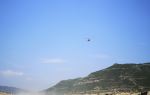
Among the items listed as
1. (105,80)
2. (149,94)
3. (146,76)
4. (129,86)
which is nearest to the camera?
(149,94)

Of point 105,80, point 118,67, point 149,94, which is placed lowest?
point 149,94

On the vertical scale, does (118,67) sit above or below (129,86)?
above

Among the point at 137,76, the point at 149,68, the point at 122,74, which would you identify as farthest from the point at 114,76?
the point at 149,68

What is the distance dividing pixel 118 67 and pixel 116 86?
148 ft

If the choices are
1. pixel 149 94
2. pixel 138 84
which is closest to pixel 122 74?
pixel 138 84

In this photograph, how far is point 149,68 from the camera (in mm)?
164625

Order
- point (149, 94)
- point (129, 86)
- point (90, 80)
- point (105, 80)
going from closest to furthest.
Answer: point (149, 94)
point (129, 86)
point (105, 80)
point (90, 80)

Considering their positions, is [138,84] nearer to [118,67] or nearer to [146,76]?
[146,76]

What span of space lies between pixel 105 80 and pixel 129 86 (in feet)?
94.9

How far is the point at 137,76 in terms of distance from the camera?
14950 centimetres

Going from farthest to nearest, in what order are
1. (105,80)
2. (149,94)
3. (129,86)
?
(105,80)
(129,86)
(149,94)

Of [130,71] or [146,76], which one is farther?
[130,71]

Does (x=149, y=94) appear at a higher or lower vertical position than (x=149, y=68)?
lower

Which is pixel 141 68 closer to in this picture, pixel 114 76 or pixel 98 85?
pixel 114 76
